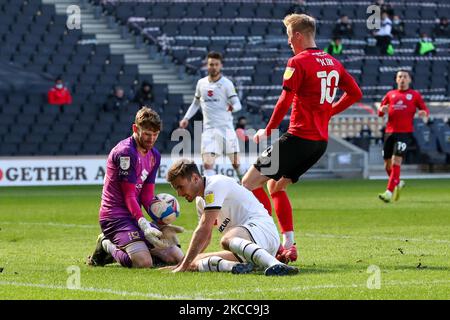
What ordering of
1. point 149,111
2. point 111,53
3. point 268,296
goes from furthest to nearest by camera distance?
point 111,53 → point 149,111 → point 268,296

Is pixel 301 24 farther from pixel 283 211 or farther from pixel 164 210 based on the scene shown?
pixel 164 210

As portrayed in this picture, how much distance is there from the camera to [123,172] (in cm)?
1015

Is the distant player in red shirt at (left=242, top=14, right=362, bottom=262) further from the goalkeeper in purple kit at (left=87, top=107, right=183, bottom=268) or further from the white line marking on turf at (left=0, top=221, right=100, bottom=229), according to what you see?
the white line marking on turf at (left=0, top=221, right=100, bottom=229)

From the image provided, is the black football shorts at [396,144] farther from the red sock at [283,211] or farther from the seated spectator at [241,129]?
the red sock at [283,211]

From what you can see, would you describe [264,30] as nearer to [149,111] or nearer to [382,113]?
[382,113]

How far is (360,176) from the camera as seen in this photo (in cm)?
2991

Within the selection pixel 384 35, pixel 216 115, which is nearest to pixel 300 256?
pixel 216 115

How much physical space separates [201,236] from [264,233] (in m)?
0.66

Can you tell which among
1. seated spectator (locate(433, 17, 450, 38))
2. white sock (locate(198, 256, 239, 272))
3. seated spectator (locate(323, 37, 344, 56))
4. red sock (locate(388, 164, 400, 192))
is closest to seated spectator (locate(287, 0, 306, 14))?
seated spectator (locate(323, 37, 344, 56))

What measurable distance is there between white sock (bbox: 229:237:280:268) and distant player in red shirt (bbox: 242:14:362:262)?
3.92 ft

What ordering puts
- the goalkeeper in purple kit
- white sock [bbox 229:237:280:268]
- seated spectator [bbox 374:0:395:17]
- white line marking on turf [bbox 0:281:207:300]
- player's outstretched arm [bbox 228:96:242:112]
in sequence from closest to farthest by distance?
white line marking on turf [bbox 0:281:207:300] < white sock [bbox 229:237:280:268] < the goalkeeper in purple kit < player's outstretched arm [bbox 228:96:242:112] < seated spectator [bbox 374:0:395:17]

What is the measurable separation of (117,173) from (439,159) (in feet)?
73.5

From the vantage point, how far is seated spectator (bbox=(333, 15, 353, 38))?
1404 inches
